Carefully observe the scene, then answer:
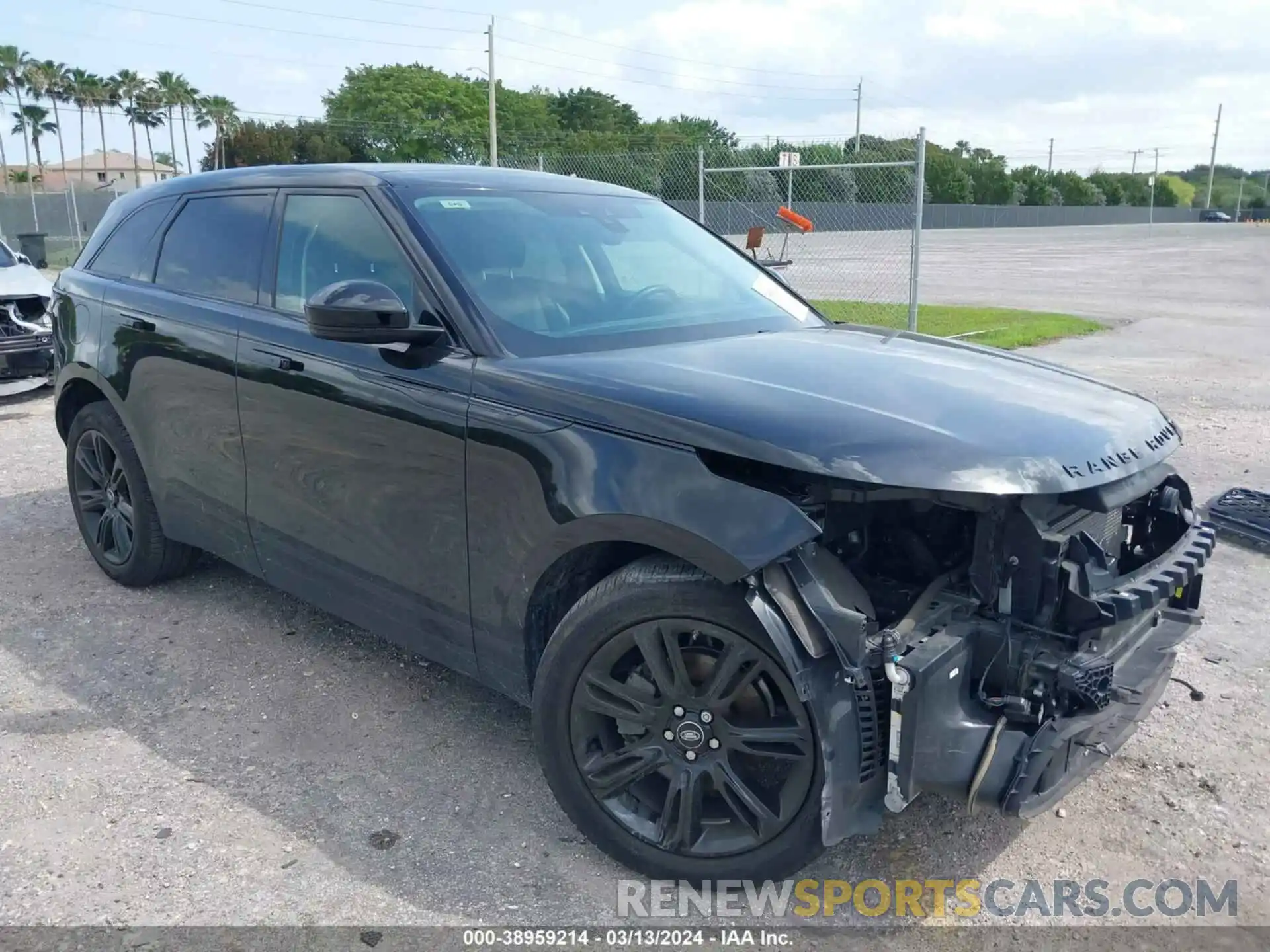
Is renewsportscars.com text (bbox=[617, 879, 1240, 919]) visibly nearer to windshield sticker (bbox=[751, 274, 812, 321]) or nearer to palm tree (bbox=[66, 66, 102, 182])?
windshield sticker (bbox=[751, 274, 812, 321])

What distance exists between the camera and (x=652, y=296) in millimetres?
3670

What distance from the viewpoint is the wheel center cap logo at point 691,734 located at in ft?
8.66

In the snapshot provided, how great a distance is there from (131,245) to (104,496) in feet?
3.89

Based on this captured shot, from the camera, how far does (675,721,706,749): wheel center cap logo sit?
2641 millimetres

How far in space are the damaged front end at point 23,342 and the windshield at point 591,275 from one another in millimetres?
7058

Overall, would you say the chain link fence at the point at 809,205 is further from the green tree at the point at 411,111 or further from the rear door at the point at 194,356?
the green tree at the point at 411,111

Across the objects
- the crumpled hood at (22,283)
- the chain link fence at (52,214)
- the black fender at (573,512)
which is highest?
the chain link fence at (52,214)

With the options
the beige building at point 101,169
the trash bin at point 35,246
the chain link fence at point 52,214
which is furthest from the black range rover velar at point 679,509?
the beige building at point 101,169

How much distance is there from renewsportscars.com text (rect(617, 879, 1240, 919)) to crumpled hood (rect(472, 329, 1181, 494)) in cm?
113

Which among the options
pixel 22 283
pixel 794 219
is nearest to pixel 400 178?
pixel 22 283

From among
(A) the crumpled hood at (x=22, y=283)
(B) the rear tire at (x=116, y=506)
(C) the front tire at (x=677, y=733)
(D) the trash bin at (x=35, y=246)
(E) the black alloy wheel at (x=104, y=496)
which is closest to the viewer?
(C) the front tire at (x=677, y=733)

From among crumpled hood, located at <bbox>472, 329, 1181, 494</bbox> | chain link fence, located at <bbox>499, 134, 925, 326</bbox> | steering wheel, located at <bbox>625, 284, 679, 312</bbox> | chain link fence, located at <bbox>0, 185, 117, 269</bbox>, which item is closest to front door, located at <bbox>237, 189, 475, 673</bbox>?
crumpled hood, located at <bbox>472, 329, 1181, 494</bbox>

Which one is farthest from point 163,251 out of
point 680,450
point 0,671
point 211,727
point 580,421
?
point 680,450

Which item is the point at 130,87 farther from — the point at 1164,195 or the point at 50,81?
the point at 1164,195
